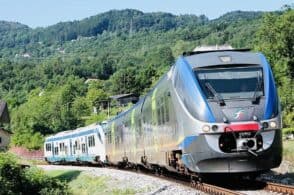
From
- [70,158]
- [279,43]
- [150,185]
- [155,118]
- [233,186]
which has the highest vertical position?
[279,43]

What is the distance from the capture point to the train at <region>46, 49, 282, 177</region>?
14547 millimetres

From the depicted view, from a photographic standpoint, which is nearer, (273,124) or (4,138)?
(273,124)

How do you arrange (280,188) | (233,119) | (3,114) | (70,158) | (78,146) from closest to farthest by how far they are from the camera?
(280,188), (233,119), (78,146), (70,158), (3,114)

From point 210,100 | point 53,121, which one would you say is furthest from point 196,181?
point 53,121

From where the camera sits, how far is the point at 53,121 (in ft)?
367

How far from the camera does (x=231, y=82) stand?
15.3 metres

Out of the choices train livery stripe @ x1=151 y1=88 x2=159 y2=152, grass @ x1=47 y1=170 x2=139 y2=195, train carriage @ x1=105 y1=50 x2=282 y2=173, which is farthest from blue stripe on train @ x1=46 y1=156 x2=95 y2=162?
train carriage @ x1=105 y1=50 x2=282 y2=173

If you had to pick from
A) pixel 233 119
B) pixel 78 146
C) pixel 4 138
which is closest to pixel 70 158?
pixel 78 146

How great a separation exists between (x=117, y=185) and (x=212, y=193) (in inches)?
360

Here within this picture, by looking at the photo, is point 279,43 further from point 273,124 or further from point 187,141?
point 273,124

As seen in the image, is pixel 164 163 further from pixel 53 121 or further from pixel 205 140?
pixel 53 121

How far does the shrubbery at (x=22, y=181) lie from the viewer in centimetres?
2956

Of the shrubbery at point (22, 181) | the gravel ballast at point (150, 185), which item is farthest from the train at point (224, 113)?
the shrubbery at point (22, 181)

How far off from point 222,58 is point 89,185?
14.8 m
